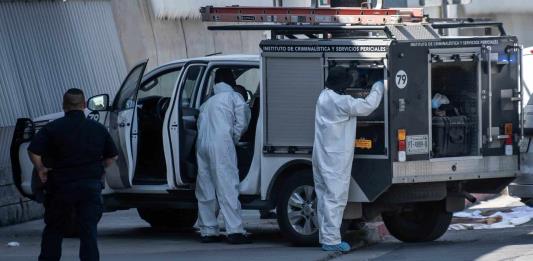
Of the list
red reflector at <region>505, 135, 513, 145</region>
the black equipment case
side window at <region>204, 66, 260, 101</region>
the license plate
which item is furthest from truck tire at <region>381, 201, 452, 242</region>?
side window at <region>204, 66, 260, 101</region>

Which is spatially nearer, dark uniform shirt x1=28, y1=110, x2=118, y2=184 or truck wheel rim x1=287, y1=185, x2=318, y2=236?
dark uniform shirt x1=28, y1=110, x2=118, y2=184

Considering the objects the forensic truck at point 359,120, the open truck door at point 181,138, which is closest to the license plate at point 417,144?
the forensic truck at point 359,120

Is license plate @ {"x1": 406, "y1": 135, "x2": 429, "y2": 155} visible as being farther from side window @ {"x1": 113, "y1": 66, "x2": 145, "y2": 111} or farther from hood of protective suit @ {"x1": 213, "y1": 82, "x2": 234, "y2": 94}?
side window @ {"x1": 113, "y1": 66, "x2": 145, "y2": 111}

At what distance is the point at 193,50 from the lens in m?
19.5

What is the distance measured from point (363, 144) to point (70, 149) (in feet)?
10.8

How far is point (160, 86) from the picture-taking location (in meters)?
14.0

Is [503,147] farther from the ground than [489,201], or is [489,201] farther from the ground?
[503,147]

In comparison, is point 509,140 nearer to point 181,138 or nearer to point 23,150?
point 181,138

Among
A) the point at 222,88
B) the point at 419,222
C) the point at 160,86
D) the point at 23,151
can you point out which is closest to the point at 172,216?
the point at 160,86

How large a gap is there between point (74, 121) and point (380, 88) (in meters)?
3.17

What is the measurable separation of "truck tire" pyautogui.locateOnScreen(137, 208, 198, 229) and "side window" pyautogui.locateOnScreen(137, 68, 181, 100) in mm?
1586

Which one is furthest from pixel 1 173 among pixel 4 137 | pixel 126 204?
pixel 126 204

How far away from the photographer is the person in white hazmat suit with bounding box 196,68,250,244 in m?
12.5

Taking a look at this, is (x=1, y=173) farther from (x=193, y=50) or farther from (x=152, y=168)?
(x=193, y=50)
